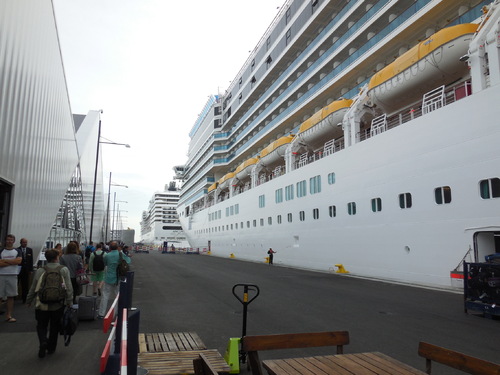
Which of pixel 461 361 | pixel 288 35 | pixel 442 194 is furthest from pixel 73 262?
pixel 288 35

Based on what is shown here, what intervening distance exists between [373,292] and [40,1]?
13.9m

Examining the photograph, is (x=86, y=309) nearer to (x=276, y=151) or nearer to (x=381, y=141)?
(x=381, y=141)

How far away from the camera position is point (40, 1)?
11.2m

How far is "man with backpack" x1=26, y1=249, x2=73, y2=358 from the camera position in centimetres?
530

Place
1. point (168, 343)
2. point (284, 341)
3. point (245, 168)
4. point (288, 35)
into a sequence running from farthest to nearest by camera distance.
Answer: point (245, 168) → point (288, 35) → point (168, 343) → point (284, 341)

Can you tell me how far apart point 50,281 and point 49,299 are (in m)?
0.26

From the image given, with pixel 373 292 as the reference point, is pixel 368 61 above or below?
above

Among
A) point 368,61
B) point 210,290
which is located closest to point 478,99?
point 368,61

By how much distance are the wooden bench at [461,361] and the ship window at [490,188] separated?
996 centimetres

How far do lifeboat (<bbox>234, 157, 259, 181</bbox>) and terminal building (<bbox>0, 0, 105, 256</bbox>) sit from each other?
66.3ft

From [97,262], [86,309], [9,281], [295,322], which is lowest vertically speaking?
[295,322]

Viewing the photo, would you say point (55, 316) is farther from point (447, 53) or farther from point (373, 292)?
point (447, 53)

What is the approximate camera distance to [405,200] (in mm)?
14977

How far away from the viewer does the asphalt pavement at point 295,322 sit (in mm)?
5512
